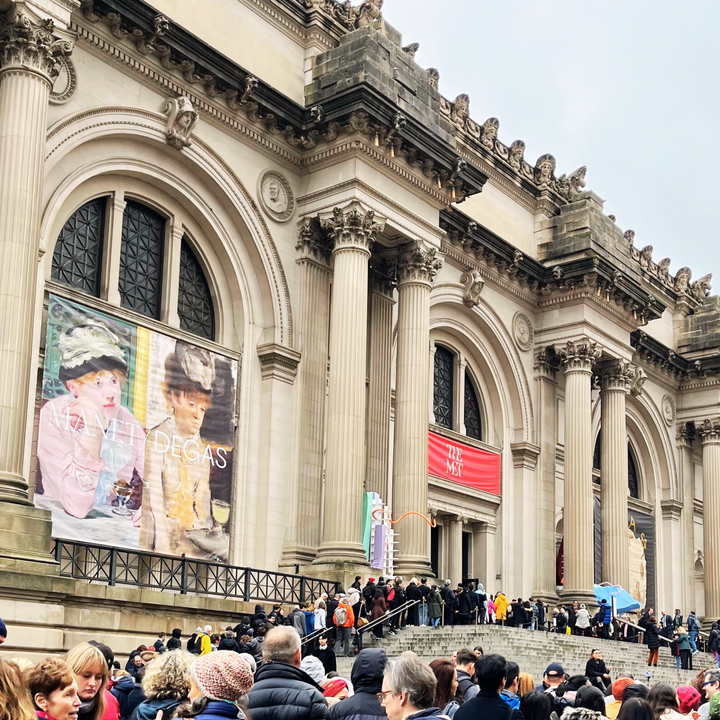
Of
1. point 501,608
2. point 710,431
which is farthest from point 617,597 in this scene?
point 710,431

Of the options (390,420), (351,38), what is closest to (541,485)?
(390,420)

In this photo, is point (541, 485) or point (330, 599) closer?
point (330, 599)

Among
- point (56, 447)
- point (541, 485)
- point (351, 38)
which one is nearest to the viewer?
point (56, 447)

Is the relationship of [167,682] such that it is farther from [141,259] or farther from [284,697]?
[141,259]

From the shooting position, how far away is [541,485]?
131ft

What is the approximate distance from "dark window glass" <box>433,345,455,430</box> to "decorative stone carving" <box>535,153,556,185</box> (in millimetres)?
8345

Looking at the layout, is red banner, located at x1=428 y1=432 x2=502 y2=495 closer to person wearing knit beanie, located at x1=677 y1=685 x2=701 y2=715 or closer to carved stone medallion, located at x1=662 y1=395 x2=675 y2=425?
carved stone medallion, located at x1=662 y1=395 x2=675 y2=425

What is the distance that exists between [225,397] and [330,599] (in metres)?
5.89

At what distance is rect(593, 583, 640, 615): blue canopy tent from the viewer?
36594 millimetres

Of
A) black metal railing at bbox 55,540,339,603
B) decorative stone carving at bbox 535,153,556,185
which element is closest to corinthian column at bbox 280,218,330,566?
black metal railing at bbox 55,540,339,603

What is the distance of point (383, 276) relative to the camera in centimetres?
3262

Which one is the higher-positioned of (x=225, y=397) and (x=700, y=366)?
(x=700, y=366)

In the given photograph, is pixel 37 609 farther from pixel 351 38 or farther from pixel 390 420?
pixel 351 38

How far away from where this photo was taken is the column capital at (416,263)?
104 feet
